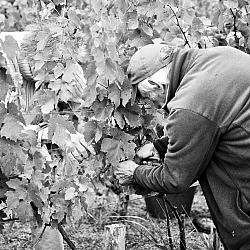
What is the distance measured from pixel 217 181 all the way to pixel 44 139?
1.17 metres

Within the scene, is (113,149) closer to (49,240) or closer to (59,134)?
(59,134)

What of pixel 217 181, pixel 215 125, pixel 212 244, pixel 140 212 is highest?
pixel 215 125

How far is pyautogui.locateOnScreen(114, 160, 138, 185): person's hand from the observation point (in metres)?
3.30

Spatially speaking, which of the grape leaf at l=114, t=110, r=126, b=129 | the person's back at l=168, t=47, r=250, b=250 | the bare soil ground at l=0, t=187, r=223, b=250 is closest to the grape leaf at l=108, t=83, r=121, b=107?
the grape leaf at l=114, t=110, r=126, b=129

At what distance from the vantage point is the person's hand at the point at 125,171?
3.30 m

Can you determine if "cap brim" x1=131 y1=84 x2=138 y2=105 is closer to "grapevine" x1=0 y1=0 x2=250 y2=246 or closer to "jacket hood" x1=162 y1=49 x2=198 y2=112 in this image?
"grapevine" x1=0 y1=0 x2=250 y2=246

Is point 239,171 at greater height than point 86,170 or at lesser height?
greater

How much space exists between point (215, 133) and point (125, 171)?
83 centimetres

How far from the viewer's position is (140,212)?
5.76 metres

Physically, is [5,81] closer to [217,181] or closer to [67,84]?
[67,84]

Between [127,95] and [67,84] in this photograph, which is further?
[67,84]

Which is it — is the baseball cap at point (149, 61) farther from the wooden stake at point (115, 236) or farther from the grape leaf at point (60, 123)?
the wooden stake at point (115, 236)

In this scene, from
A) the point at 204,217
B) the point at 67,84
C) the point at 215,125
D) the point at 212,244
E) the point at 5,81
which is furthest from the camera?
the point at 204,217

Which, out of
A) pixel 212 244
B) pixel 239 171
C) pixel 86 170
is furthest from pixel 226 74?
pixel 212 244
